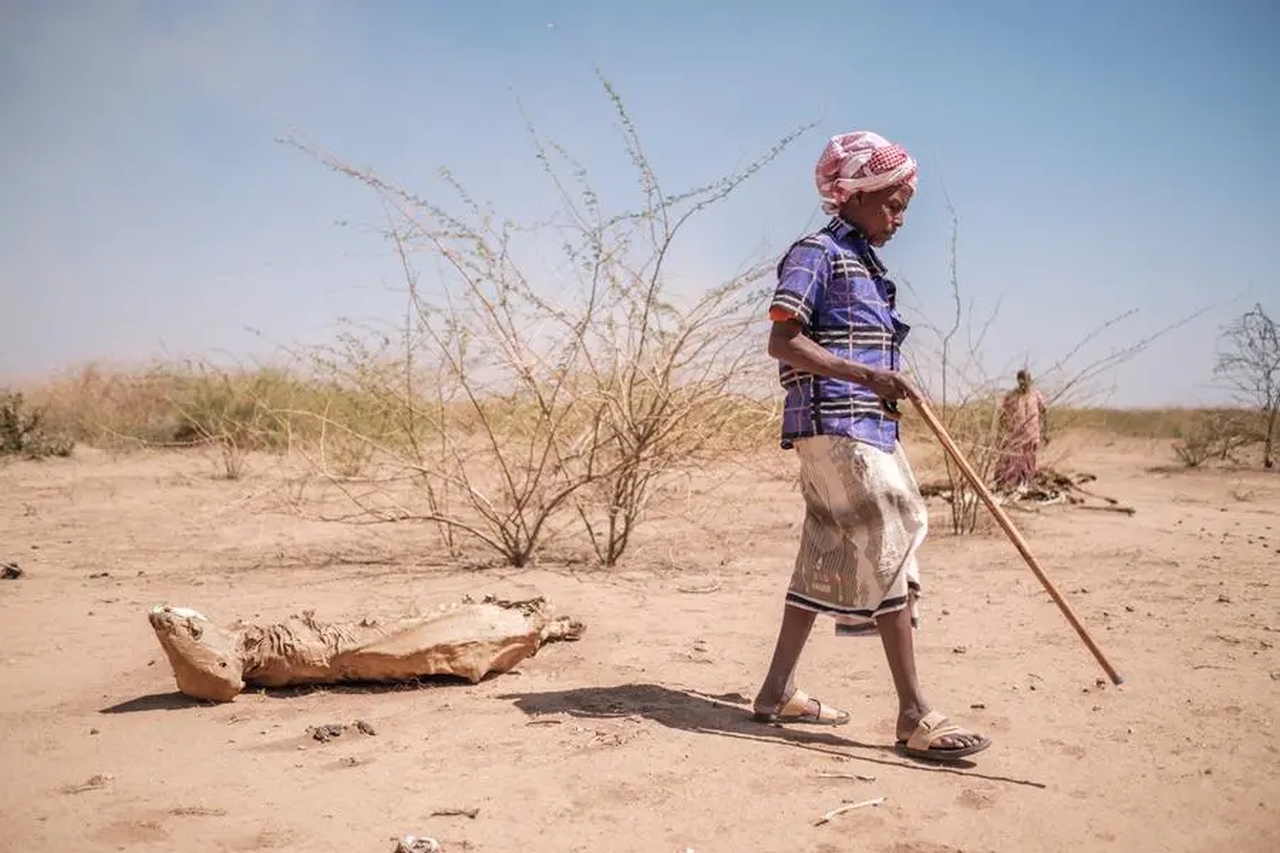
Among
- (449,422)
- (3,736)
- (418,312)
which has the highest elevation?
(418,312)

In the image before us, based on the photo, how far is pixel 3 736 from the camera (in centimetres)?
324

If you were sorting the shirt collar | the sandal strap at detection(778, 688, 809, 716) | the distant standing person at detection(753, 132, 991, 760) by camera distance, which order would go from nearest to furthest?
1. the distant standing person at detection(753, 132, 991, 760)
2. the shirt collar
3. the sandal strap at detection(778, 688, 809, 716)

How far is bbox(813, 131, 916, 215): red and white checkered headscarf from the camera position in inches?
119

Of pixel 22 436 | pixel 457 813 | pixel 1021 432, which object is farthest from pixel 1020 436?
pixel 22 436

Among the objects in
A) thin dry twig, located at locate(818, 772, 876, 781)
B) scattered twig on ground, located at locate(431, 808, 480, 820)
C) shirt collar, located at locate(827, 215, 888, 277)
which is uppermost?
shirt collar, located at locate(827, 215, 888, 277)

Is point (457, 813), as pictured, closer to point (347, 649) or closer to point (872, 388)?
point (347, 649)

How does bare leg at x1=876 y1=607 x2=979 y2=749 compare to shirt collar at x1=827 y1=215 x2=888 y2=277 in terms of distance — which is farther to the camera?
shirt collar at x1=827 y1=215 x2=888 y2=277

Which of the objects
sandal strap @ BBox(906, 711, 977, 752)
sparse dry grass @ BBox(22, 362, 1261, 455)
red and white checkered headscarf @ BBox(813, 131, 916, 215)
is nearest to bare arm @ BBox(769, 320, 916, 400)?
red and white checkered headscarf @ BBox(813, 131, 916, 215)

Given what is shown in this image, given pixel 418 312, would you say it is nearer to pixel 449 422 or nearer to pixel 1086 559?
pixel 449 422

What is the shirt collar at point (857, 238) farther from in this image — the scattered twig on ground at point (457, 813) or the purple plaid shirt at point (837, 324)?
the scattered twig on ground at point (457, 813)

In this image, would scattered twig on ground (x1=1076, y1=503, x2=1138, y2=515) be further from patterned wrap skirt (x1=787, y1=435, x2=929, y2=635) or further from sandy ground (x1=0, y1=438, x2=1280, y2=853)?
patterned wrap skirt (x1=787, y1=435, x2=929, y2=635)

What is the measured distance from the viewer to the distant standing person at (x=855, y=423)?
2.96 meters

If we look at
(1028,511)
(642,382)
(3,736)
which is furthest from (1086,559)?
(3,736)

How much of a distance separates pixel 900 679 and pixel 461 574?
344 cm
